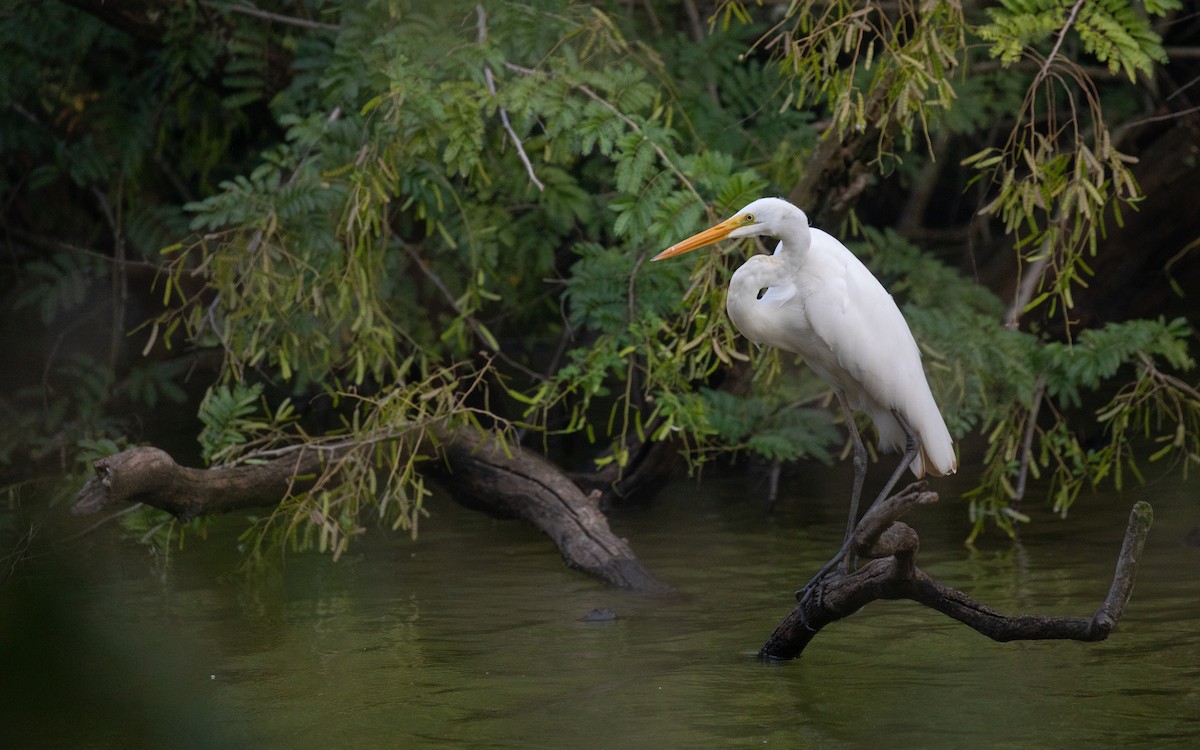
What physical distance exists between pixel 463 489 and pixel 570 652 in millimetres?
1320

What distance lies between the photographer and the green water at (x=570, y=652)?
3291mm

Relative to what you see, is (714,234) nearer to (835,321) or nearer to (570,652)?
(835,321)

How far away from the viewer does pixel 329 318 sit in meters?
5.12

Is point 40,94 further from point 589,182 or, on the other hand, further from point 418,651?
point 418,651

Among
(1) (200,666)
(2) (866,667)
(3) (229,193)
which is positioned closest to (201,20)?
(3) (229,193)

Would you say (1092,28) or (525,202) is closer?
(1092,28)

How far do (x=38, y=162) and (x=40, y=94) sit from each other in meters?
0.66

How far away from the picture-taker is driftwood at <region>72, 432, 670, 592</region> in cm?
380

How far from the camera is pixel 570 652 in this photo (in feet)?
13.1

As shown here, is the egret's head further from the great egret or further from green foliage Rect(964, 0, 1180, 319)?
green foliage Rect(964, 0, 1180, 319)

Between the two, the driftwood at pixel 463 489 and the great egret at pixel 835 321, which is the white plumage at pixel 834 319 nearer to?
the great egret at pixel 835 321

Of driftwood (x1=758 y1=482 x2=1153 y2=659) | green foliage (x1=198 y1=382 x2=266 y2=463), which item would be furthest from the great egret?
green foliage (x1=198 y1=382 x2=266 y2=463)

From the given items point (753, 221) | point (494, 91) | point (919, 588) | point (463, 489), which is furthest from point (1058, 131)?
point (463, 489)

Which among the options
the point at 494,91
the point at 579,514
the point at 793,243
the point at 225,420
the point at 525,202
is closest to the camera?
the point at 793,243
